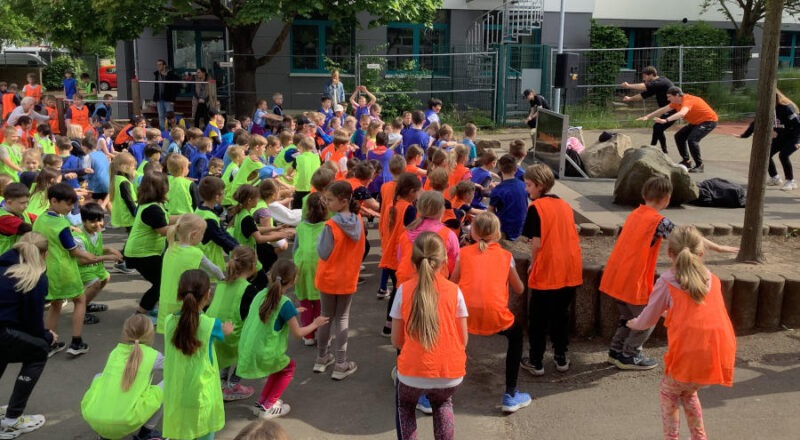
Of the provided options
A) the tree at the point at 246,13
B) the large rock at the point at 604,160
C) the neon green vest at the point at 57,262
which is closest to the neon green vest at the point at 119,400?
the neon green vest at the point at 57,262

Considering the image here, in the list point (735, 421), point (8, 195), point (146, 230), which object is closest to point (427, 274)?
point (735, 421)

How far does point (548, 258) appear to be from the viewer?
5.87 meters

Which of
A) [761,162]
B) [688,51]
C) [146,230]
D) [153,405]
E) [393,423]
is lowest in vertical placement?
[393,423]

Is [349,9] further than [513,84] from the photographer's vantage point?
No

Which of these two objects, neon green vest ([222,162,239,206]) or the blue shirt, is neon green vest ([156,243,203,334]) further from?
neon green vest ([222,162,239,206])

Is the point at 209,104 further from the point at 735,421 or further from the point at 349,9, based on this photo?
the point at 735,421

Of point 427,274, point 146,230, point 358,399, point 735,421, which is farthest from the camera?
point 146,230

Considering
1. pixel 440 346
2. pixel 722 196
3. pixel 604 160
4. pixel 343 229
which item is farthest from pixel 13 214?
pixel 604 160

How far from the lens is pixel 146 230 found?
276 inches

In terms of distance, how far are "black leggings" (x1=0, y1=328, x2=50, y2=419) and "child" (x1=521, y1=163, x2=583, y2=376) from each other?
365 cm

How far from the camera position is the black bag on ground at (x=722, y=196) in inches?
413

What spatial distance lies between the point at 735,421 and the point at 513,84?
58.0 ft

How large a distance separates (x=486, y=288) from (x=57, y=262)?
3.73 metres

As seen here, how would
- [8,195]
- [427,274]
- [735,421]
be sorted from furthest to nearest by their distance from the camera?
[8,195]
[735,421]
[427,274]
